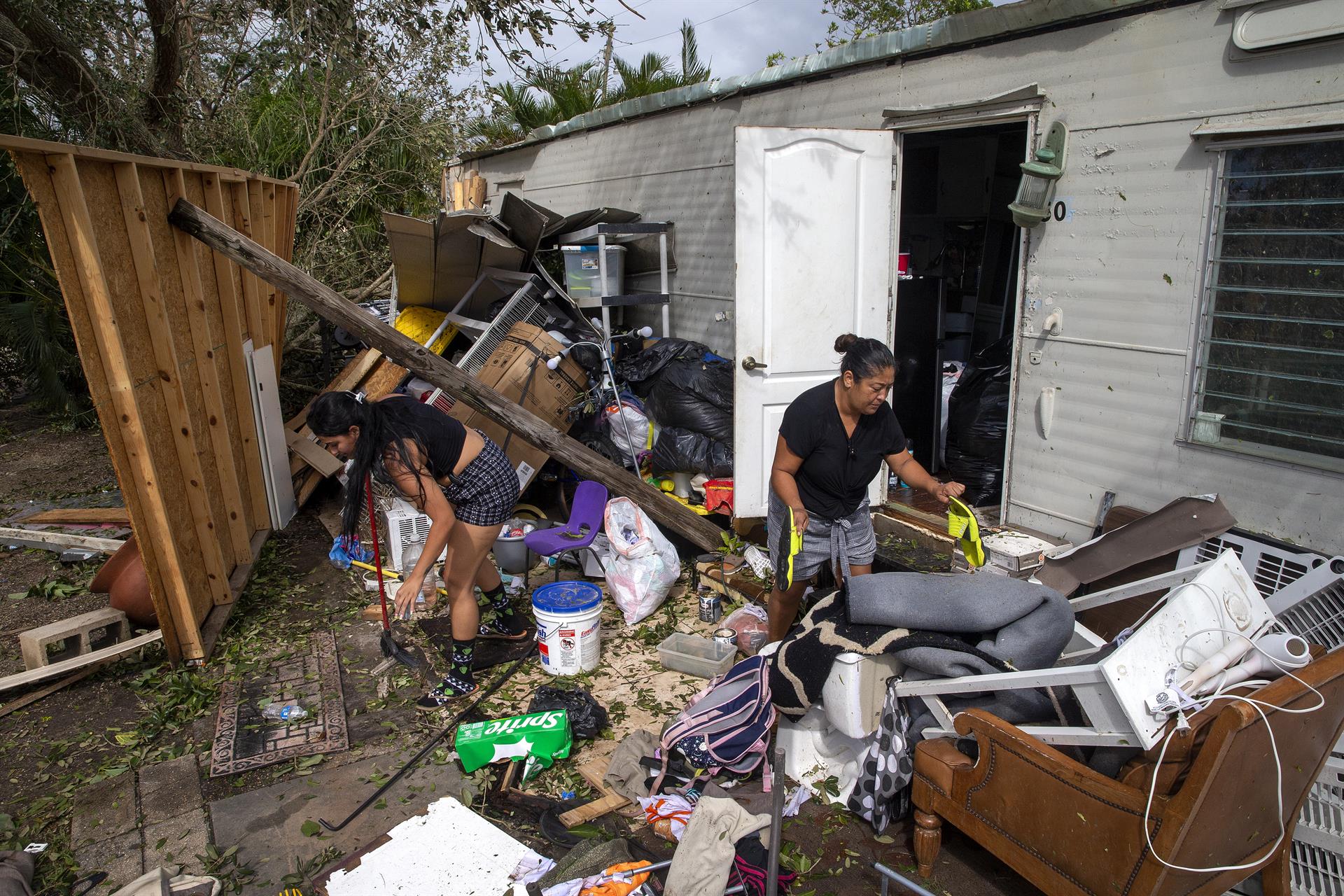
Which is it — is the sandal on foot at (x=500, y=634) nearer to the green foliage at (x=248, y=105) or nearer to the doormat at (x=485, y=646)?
the doormat at (x=485, y=646)

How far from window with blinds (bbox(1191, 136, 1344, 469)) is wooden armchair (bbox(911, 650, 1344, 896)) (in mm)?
1759

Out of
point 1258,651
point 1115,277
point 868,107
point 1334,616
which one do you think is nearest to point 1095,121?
point 1115,277

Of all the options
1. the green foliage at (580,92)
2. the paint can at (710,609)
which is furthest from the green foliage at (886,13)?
the paint can at (710,609)

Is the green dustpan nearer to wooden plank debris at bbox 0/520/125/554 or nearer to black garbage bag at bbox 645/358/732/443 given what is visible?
black garbage bag at bbox 645/358/732/443

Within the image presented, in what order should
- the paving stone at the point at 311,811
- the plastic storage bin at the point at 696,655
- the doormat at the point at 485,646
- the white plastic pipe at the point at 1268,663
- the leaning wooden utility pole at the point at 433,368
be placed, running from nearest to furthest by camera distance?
the white plastic pipe at the point at 1268,663 → the paving stone at the point at 311,811 → the plastic storage bin at the point at 696,655 → the doormat at the point at 485,646 → the leaning wooden utility pole at the point at 433,368

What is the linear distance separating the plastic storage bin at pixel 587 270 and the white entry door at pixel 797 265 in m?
2.52

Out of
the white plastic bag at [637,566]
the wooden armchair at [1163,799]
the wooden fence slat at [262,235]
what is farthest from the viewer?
the wooden fence slat at [262,235]

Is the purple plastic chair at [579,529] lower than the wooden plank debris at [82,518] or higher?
higher

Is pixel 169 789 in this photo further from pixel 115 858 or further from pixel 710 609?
pixel 710 609

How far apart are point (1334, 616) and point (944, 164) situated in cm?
525

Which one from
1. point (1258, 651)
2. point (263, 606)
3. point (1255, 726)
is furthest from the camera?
point (263, 606)

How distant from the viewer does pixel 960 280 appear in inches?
286

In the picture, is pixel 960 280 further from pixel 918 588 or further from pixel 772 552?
pixel 918 588

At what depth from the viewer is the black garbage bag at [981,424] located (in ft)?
16.9
